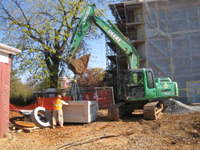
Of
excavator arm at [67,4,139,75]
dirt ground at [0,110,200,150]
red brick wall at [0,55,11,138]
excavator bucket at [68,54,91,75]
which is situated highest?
excavator arm at [67,4,139,75]

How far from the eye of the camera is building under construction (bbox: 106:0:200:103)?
1693 cm

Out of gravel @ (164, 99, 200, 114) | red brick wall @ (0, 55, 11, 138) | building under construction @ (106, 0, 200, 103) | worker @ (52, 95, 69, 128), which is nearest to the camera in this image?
red brick wall @ (0, 55, 11, 138)

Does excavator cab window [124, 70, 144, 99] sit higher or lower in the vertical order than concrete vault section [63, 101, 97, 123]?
higher

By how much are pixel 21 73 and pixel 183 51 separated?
45.8 feet

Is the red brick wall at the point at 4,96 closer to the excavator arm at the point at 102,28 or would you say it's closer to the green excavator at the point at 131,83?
the green excavator at the point at 131,83

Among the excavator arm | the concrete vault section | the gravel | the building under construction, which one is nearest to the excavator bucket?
the excavator arm

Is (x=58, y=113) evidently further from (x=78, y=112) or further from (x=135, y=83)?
(x=135, y=83)

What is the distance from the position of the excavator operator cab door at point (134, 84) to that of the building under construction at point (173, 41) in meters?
6.63

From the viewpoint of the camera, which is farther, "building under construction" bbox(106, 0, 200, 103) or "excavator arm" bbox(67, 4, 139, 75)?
"building under construction" bbox(106, 0, 200, 103)

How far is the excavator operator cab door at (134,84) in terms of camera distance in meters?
9.77

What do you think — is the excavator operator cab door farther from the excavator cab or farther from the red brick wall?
the red brick wall

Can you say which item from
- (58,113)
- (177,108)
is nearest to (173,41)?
(177,108)

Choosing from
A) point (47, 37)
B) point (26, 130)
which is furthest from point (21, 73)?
point (26, 130)

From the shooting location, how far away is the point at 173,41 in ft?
58.3
